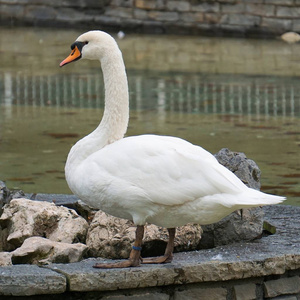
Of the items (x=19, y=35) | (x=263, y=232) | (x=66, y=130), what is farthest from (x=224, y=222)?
(x=19, y=35)

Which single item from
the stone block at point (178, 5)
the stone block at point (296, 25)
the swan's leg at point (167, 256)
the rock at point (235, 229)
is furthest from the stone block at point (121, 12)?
the swan's leg at point (167, 256)

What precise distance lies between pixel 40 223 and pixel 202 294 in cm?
95

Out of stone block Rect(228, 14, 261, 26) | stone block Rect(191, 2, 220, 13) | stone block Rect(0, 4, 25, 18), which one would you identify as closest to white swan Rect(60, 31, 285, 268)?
stone block Rect(228, 14, 261, 26)

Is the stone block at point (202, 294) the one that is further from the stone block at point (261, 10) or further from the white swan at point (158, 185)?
the stone block at point (261, 10)

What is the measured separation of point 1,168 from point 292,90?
502 centimetres

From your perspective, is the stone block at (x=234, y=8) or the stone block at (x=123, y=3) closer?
the stone block at (x=234, y=8)

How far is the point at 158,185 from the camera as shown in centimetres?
374

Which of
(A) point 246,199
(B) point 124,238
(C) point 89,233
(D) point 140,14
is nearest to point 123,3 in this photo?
(D) point 140,14

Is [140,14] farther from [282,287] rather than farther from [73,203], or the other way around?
[282,287]

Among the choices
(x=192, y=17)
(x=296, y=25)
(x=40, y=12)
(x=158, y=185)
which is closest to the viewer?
(x=158, y=185)

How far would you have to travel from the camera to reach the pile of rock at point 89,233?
4.06 meters

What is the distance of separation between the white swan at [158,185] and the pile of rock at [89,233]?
26 cm

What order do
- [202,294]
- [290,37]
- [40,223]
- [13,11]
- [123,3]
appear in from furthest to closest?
[13,11] → [123,3] → [290,37] → [40,223] → [202,294]

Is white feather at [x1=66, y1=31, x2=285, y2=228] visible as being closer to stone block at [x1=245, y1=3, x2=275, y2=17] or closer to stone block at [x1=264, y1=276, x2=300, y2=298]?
stone block at [x1=264, y1=276, x2=300, y2=298]
